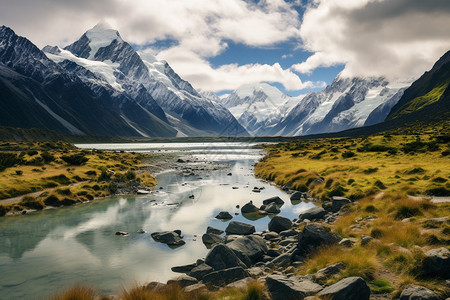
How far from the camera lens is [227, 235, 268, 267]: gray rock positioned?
18.8 meters

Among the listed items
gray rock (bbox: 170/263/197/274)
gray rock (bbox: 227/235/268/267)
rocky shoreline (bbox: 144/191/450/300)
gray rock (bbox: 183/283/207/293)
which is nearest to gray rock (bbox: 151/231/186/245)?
rocky shoreline (bbox: 144/191/450/300)

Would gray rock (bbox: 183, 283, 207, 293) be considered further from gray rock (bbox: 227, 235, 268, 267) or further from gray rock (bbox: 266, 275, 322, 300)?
gray rock (bbox: 227, 235, 268, 267)

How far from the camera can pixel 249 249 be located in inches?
776

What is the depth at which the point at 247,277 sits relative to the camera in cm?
1473

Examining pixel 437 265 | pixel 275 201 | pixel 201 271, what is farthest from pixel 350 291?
pixel 275 201

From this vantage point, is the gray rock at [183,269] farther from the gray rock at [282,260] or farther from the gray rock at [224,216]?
the gray rock at [224,216]

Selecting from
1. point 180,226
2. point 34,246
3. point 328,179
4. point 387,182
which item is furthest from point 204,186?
point 34,246

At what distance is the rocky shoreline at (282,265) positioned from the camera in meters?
11.4

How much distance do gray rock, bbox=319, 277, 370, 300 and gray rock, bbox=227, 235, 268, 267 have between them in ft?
25.6

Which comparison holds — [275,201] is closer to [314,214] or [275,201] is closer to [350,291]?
[314,214]

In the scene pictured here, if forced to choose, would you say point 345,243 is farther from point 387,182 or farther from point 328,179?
point 328,179

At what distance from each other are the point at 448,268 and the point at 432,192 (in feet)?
67.4

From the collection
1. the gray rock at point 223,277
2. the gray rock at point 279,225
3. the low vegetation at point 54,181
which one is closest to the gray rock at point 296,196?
the gray rock at point 279,225

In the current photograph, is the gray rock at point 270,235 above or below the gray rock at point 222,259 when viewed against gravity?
below
